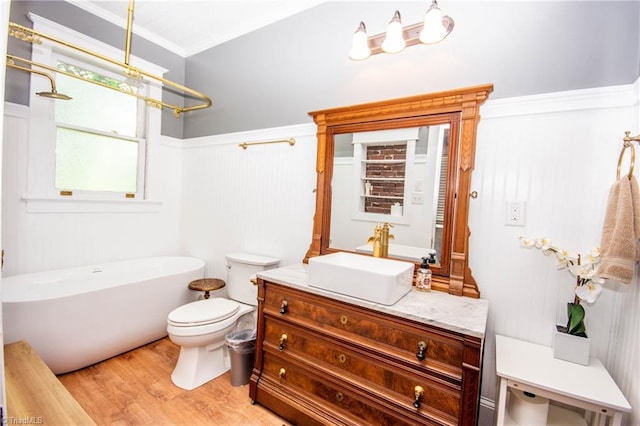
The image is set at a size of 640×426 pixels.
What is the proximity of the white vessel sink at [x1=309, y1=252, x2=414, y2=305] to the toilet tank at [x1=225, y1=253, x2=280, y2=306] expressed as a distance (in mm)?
835

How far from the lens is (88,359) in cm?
212

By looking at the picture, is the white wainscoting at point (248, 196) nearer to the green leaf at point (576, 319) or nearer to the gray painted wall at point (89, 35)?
the gray painted wall at point (89, 35)

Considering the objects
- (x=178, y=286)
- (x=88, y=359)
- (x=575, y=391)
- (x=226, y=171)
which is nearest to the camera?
(x=575, y=391)

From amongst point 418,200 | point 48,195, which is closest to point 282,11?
point 418,200

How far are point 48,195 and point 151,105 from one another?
1.19m

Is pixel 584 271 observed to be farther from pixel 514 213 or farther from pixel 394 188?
pixel 394 188

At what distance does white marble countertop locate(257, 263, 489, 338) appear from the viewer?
128 centimetres

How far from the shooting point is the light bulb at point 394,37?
168 centimetres

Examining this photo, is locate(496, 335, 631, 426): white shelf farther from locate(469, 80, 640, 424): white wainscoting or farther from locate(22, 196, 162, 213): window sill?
locate(22, 196, 162, 213): window sill

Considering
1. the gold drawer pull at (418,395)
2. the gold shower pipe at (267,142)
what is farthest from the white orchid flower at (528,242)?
the gold shower pipe at (267,142)

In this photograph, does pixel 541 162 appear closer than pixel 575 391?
No

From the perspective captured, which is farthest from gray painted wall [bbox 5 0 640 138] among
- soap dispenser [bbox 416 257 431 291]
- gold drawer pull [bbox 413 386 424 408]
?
gold drawer pull [bbox 413 386 424 408]

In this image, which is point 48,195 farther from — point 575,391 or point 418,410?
point 575,391

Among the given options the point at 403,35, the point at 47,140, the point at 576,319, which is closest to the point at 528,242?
the point at 576,319
